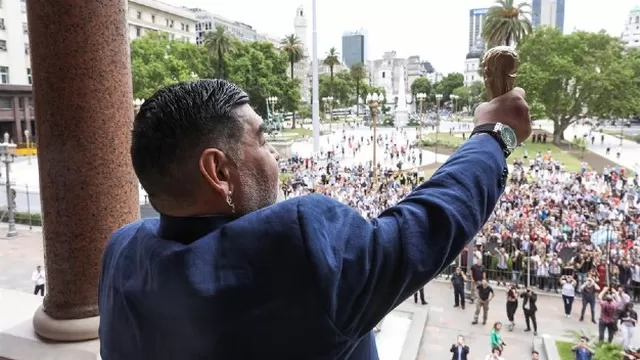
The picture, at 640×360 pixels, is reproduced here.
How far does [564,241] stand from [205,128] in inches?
550

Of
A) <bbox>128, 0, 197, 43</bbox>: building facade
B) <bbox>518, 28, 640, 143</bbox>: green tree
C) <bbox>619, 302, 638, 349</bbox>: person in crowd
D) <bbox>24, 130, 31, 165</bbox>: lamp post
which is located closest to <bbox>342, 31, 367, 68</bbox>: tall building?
<bbox>128, 0, 197, 43</bbox>: building facade

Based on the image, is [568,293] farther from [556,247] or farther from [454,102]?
[454,102]

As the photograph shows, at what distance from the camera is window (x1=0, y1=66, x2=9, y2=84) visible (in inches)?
1353

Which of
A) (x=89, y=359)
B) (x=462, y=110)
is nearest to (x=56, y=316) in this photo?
(x=89, y=359)

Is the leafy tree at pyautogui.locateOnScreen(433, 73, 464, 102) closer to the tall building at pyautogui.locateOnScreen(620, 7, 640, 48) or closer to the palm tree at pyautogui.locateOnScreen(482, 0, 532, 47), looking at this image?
the tall building at pyautogui.locateOnScreen(620, 7, 640, 48)

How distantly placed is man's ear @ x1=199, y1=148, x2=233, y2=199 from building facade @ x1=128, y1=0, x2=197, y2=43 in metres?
39.4

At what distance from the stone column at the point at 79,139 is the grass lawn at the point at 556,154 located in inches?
1057

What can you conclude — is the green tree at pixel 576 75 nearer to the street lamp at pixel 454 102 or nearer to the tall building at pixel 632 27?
the street lamp at pixel 454 102

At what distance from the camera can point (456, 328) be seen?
10.9 meters

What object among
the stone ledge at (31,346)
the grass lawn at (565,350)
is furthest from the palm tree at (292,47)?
the stone ledge at (31,346)

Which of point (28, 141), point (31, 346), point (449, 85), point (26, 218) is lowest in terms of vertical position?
point (26, 218)

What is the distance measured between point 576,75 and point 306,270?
41914mm

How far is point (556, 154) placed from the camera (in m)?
35.8

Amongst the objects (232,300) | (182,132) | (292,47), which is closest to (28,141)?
(292,47)
